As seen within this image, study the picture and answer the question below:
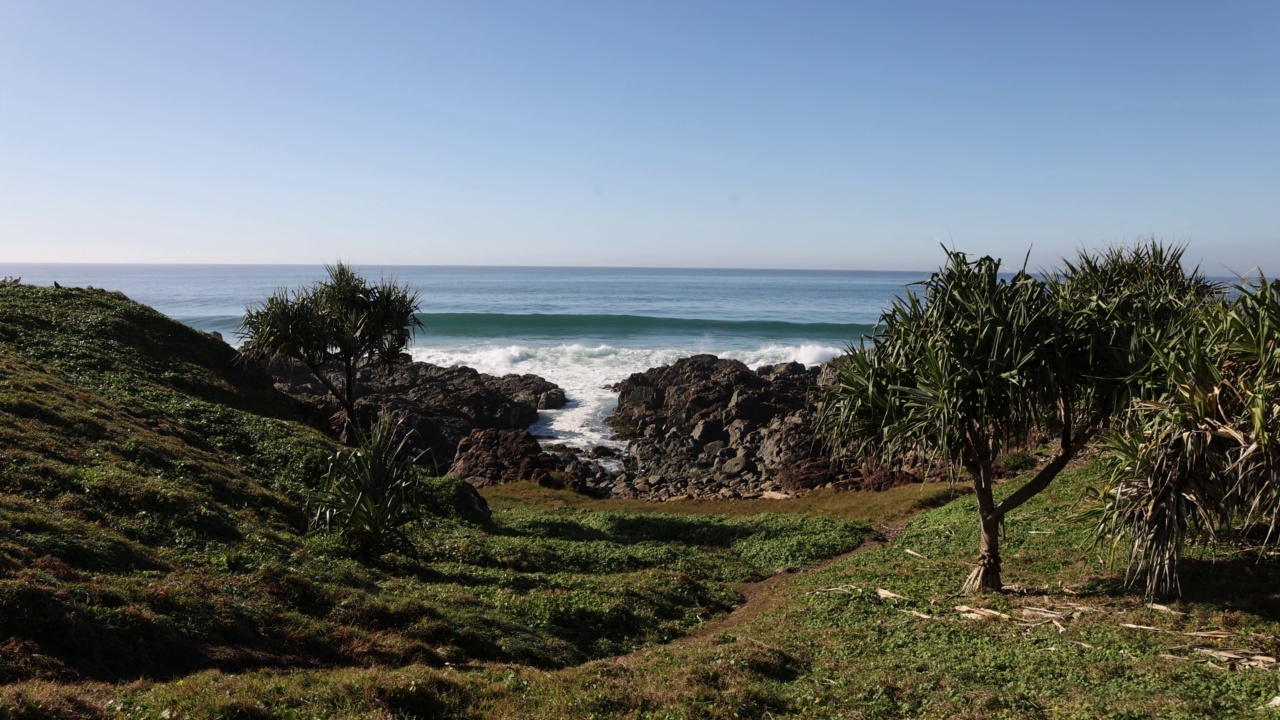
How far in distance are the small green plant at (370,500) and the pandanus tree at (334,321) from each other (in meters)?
12.5

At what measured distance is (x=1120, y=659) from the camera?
427 inches

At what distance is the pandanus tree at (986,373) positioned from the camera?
526 inches

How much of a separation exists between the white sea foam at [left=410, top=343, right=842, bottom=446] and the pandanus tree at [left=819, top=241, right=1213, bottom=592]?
116 feet

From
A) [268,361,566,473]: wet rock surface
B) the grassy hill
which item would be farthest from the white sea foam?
the grassy hill

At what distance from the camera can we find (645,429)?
4328 centimetres

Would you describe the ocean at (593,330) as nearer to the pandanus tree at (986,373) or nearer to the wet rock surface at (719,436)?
the wet rock surface at (719,436)

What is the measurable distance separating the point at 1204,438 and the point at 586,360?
6003cm

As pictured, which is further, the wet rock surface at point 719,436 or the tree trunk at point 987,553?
the wet rock surface at point 719,436

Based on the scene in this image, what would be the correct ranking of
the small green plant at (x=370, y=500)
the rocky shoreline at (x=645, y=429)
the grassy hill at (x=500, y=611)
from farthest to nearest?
the rocky shoreline at (x=645, y=429)
the small green plant at (x=370, y=500)
the grassy hill at (x=500, y=611)

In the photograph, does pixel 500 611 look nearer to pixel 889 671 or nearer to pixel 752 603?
pixel 752 603

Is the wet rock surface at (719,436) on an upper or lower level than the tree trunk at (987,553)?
lower

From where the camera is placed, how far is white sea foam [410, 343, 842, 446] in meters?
55.2

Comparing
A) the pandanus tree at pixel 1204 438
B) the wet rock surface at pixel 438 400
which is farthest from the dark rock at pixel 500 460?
the pandanus tree at pixel 1204 438

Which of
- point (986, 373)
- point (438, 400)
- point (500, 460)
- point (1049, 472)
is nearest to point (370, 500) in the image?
point (986, 373)
